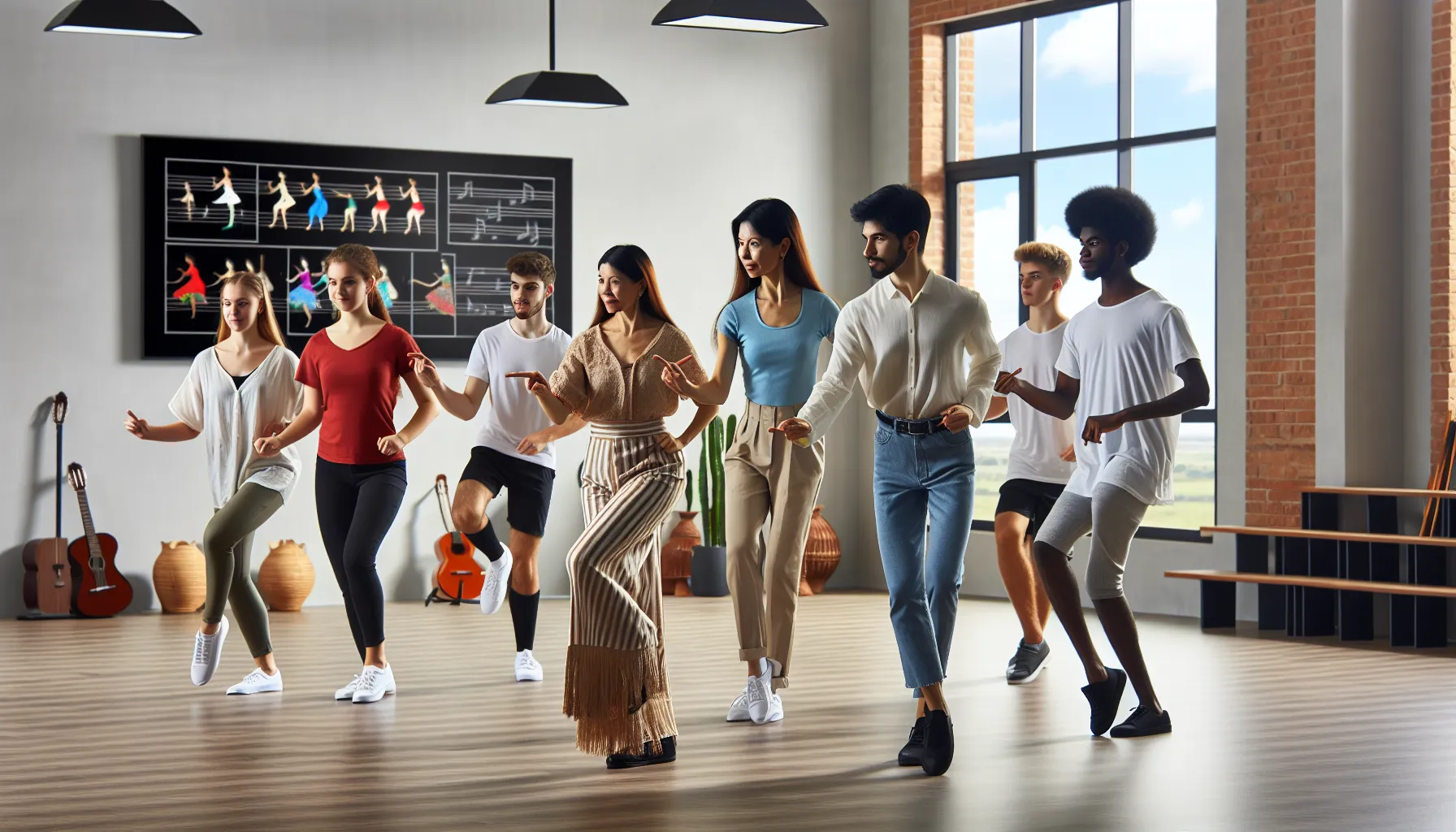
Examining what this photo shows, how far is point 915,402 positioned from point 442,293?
574cm

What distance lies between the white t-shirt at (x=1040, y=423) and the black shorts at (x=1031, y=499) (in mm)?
22

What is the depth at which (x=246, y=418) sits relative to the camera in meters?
6.16

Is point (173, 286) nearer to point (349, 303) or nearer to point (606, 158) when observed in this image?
point (606, 158)

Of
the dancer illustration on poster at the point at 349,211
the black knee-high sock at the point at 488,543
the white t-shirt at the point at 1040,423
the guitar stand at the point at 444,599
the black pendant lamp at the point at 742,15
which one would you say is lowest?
the guitar stand at the point at 444,599

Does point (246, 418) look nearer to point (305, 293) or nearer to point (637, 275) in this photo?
point (637, 275)

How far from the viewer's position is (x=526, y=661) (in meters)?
6.71

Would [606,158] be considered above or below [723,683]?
above

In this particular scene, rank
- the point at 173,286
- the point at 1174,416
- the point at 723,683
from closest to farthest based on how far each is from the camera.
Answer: the point at 1174,416 → the point at 723,683 → the point at 173,286

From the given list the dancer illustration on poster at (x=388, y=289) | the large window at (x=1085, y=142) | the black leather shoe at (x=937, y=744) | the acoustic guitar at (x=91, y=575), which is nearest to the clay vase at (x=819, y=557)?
the large window at (x=1085, y=142)

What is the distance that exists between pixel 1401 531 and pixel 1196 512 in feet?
6.79

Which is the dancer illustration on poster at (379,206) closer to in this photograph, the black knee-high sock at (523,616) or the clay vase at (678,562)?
the clay vase at (678,562)

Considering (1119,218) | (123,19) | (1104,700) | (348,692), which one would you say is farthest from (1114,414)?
(123,19)

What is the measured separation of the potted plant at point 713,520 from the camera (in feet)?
33.4

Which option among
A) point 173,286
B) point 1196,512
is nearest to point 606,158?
point 173,286
